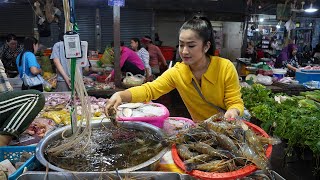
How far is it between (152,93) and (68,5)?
4.28 feet

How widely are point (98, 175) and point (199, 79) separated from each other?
1.58 meters

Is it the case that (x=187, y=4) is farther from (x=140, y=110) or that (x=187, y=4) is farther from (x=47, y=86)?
(x=140, y=110)

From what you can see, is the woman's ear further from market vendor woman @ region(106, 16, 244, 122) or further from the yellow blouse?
the yellow blouse

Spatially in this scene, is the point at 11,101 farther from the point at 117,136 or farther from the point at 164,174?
the point at 164,174

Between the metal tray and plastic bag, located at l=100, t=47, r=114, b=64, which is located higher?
plastic bag, located at l=100, t=47, r=114, b=64

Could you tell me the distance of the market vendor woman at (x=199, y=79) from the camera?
2.55 meters

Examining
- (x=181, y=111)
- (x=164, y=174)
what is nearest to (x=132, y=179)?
(x=164, y=174)

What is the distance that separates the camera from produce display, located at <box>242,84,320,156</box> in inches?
139

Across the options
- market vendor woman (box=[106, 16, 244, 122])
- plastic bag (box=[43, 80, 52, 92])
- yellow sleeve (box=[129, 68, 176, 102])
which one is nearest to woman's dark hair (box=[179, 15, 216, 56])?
market vendor woman (box=[106, 16, 244, 122])

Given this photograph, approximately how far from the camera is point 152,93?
2.78 m

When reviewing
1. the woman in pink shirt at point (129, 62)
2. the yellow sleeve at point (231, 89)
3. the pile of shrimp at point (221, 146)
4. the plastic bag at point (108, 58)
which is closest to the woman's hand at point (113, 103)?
the pile of shrimp at point (221, 146)

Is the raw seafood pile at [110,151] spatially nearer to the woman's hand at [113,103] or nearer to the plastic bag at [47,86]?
the woman's hand at [113,103]

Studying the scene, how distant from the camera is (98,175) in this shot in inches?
62.8

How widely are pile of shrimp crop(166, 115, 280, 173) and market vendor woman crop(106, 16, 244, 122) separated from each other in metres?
0.55
